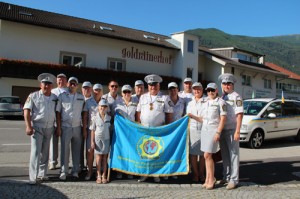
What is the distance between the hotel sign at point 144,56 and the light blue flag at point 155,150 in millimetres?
24796

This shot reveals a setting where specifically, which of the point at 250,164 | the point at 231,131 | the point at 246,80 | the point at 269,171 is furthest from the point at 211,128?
the point at 246,80

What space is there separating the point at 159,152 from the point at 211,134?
3.51 feet

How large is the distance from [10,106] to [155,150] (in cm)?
1734

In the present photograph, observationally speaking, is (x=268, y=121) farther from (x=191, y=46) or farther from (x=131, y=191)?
(x=191, y=46)

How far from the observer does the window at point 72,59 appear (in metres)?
27.3

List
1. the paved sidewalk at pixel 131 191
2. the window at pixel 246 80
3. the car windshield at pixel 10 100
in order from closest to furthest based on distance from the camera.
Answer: the paved sidewalk at pixel 131 191
the car windshield at pixel 10 100
the window at pixel 246 80

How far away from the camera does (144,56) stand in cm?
3259

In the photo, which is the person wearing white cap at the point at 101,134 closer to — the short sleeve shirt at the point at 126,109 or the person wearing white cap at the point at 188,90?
the short sleeve shirt at the point at 126,109

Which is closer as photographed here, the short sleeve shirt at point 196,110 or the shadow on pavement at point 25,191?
the shadow on pavement at point 25,191

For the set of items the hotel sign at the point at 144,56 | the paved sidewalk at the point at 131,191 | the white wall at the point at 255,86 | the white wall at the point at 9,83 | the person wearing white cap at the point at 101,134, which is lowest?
the paved sidewalk at the point at 131,191

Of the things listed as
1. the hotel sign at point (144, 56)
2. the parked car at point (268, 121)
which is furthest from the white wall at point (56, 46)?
the parked car at point (268, 121)

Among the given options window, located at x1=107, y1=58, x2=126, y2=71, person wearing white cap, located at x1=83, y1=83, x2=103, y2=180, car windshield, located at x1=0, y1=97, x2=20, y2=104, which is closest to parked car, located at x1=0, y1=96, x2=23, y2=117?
car windshield, located at x1=0, y1=97, x2=20, y2=104

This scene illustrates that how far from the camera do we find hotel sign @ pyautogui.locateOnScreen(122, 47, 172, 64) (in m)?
31.3

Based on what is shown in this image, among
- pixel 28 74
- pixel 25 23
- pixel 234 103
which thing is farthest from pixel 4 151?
pixel 25 23
